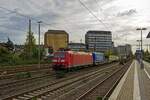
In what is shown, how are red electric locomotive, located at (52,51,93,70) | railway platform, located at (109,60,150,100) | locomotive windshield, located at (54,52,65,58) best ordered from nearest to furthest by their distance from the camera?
1. railway platform, located at (109,60,150,100)
2. red electric locomotive, located at (52,51,93,70)
3. locomotive windshield, located at (54,52,65,58)

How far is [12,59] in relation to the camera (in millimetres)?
56406

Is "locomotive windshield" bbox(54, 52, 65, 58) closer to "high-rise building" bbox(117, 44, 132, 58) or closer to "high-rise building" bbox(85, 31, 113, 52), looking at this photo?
"high-rise building" bbox(117, 44, 132, 58)

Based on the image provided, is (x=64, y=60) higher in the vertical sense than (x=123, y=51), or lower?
lower

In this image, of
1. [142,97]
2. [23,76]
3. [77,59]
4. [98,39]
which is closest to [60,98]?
[142,97]

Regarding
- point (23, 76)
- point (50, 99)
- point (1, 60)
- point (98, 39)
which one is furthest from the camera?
point (98, 39)

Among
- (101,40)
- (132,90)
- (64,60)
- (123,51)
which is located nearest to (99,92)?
(132,90)

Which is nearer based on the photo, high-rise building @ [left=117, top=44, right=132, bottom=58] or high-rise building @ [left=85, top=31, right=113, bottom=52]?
high-rise building @ [left=117, top=44, right=132, bottom=58]

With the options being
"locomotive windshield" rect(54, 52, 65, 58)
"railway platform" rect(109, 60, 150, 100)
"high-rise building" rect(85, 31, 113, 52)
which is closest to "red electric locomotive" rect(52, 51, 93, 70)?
"locomotive windshield" rect(54, 52, 65, 58)

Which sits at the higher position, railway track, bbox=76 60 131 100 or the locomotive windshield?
the locomotive windshield

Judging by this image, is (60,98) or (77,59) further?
(77,59)

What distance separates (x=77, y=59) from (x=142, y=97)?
25.4 metres

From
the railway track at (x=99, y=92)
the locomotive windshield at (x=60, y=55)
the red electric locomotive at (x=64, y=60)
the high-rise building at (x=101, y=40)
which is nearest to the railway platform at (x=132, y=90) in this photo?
the railway track at (x=99, y=92)

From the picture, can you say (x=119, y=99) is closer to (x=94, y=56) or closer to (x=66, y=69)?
(x=66, y=69)

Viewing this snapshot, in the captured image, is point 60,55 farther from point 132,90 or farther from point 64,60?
point 132,90
